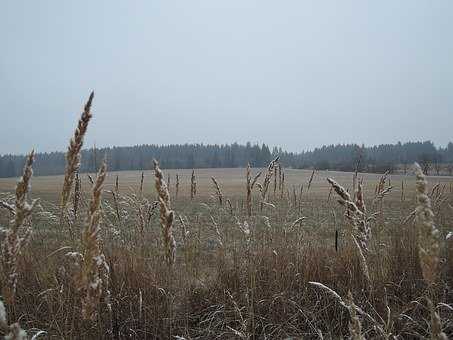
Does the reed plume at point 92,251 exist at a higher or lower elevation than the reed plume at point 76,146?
lower

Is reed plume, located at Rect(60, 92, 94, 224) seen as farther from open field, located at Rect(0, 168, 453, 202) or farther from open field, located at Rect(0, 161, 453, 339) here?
open field, located at Rect(0, 168, 453, 202)

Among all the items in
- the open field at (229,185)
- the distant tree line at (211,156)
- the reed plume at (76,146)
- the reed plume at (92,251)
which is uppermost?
the distant tree line at (211,156)

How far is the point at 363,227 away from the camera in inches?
86.1

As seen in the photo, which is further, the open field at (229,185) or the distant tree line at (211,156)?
the distant tree line at (211,156)

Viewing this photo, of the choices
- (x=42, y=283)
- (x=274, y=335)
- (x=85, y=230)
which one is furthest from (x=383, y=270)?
(x=42, y=283)

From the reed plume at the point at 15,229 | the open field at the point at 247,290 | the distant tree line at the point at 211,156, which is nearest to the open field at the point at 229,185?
the open field at the point at 247,290

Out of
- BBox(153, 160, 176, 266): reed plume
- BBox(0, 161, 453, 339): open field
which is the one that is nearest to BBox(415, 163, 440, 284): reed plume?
BBox(153, 160, 176, 266): reed plume

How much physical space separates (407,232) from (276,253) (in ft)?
6.71

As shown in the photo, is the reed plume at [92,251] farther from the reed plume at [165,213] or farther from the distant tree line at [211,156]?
the distant tree line at [211,156]

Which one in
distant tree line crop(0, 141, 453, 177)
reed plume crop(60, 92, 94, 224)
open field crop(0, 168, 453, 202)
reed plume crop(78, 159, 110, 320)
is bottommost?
open field crop(0, 168, 453, 202)

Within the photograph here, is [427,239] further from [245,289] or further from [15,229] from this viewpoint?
[245,289]

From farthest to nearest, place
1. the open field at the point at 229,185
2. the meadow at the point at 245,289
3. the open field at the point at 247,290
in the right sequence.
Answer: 1. the open field at the point at 229,185
2. the open field at the point at 247,290
3. the meadow at the point at 245,289

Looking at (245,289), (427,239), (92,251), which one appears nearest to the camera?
(427,239)

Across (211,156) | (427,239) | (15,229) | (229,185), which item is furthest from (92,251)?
(211,156)
